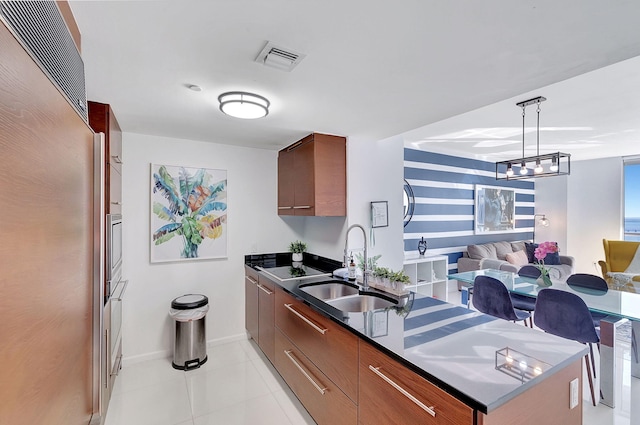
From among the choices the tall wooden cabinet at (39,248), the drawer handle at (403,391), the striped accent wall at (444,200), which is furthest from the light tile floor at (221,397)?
the striped accent wall at (444,200)

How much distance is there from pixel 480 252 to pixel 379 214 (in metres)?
3.05

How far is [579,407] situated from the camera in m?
1.29

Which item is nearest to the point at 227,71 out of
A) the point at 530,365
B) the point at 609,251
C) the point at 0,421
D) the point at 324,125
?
the point at 324,125

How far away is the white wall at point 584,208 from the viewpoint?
5676mm

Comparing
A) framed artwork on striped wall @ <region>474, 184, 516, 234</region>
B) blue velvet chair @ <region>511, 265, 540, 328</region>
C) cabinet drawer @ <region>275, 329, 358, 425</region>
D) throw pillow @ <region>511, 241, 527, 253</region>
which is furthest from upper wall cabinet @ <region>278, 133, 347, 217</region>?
throw pillow @ <region>511, 241, 527, 253</region>

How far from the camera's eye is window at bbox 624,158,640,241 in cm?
545

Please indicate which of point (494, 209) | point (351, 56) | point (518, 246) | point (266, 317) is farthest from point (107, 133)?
point (518, 246)

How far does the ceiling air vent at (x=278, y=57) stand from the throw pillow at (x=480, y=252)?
189 inches

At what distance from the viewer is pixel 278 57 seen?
1.42 metres

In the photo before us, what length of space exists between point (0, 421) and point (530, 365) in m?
1.57

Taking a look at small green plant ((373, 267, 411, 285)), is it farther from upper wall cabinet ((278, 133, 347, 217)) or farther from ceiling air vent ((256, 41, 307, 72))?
ceiling air vent ((256, 41, 307, 72))

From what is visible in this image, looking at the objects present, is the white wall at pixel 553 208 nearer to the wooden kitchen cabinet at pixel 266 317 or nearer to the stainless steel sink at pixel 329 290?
the stainless steel sink at pixel 329 290

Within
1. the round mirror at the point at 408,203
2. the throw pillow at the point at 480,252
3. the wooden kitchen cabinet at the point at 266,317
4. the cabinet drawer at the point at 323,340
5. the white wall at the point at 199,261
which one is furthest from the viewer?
the throw pillow at the point at 480,252

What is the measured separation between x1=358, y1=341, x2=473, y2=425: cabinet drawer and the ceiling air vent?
1491 mm
